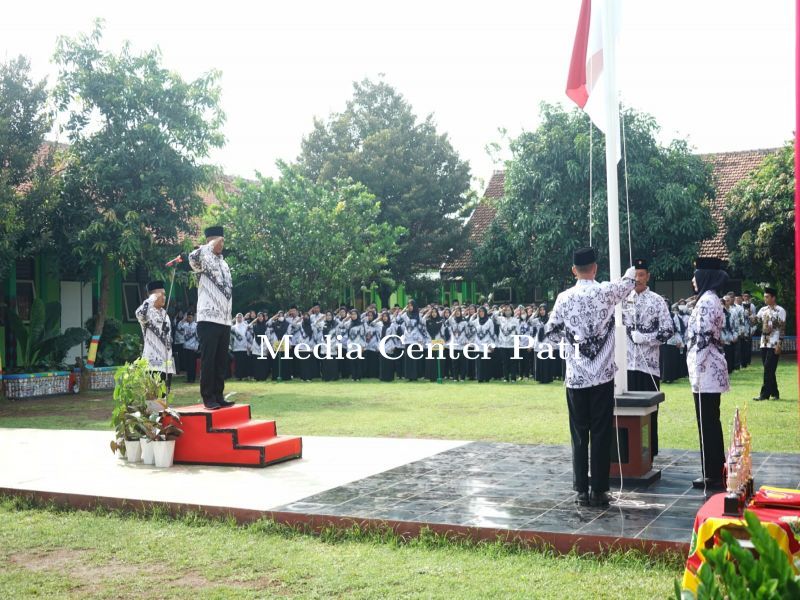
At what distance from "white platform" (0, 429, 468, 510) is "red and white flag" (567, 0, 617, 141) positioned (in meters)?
3.70

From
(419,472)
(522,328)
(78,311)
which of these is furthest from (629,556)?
(78,311)

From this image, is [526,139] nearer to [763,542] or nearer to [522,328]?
[522,328]

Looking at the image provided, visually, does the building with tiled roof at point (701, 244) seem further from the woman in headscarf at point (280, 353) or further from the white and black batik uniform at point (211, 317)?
the white and black batik uniform at point (211, 317)

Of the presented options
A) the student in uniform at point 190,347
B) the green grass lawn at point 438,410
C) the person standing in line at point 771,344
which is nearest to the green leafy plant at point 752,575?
the green grass lawn at point 438,410

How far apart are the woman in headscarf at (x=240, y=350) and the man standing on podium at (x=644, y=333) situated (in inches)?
559

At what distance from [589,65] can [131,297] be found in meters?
18.5

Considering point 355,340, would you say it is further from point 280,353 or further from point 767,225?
point 767,225

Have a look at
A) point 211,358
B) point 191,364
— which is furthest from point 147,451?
point 191,364

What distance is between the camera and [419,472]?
7809 mm

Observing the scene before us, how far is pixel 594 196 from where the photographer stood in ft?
78.6

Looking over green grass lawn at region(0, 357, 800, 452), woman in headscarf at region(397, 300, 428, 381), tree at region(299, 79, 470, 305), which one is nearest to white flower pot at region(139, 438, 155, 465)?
green grass lawn at region(0, 357, 800, 452)

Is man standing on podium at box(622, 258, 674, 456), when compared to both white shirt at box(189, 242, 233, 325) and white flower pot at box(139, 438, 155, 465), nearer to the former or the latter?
white shirt at box(189, 242, 233, 325)

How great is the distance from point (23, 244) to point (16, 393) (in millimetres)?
2942

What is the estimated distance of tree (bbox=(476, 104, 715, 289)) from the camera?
77.8 feet
